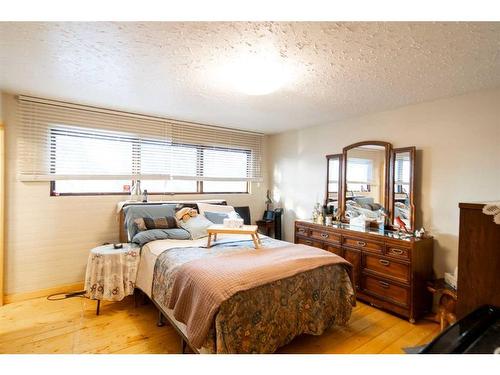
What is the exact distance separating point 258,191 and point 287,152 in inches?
34.4

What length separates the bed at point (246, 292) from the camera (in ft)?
5.08

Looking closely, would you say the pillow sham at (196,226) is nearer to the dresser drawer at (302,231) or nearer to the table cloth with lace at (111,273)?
the table cloth with lace at (111,273)

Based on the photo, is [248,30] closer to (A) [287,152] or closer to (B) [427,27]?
(B) [427,27]

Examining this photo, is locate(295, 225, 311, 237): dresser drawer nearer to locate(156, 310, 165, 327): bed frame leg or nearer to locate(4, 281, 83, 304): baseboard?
locate(156, 310, 165, 327): bed frame leg

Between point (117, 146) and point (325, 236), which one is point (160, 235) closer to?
point (117, 146)

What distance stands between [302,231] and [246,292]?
207cm

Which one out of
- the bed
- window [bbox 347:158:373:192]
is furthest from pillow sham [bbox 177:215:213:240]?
window [bbox 347:158:373:192]

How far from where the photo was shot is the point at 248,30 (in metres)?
1.45

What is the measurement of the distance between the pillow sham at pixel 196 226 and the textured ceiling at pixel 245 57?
1.37m

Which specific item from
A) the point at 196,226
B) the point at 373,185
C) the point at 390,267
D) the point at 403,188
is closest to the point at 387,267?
the point at 390,267

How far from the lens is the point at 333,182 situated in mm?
3586

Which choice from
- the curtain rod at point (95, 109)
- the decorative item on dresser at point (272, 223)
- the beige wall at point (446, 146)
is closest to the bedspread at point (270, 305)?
the beige wall at point (446, 146)
